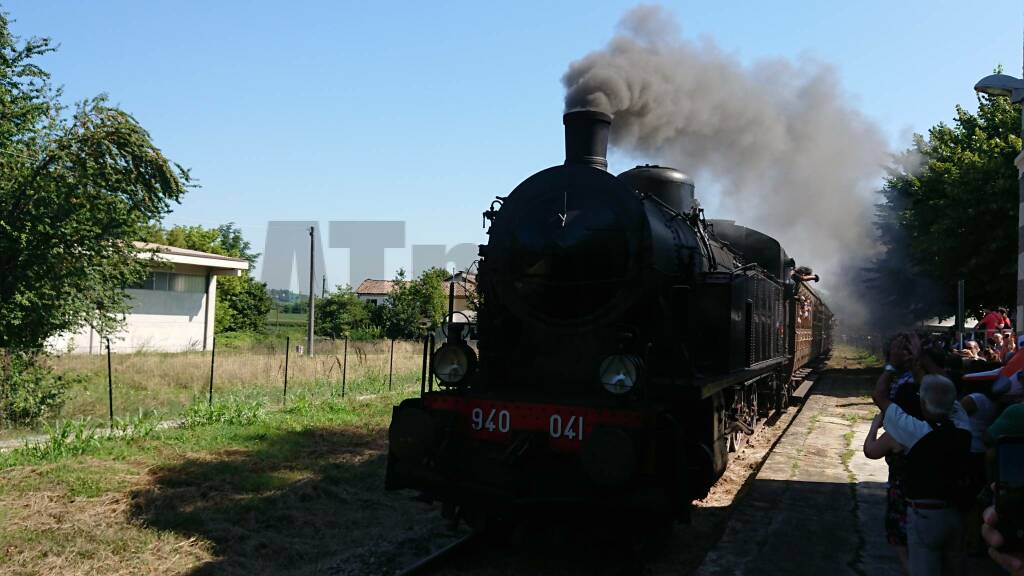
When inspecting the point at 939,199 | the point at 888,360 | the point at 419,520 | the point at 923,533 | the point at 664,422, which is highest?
the point at 939,199

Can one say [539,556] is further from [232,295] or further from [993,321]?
[232,295]

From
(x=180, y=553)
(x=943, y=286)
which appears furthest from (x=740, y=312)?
(x=943, y=286)

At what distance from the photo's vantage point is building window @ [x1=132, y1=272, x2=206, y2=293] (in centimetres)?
2423

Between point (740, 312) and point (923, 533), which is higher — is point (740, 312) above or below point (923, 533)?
above

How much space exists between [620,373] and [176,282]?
2307 centimetres

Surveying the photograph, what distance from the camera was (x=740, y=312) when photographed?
21.8 feet

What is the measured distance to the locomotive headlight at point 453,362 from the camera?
6.09 m

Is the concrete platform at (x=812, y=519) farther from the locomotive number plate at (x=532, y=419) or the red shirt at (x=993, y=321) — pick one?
the red shirt at (x=993, y=321)

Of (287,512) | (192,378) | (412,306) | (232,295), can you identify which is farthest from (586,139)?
(232,295)

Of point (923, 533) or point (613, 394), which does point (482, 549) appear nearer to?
point (613, 394)

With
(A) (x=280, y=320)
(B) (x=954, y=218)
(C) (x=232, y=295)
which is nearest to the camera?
(B) (x=954, y=218)

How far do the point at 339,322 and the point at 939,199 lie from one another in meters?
25.7

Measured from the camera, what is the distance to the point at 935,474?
3662 mm

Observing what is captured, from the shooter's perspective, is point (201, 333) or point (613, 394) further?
point (201, 333)
